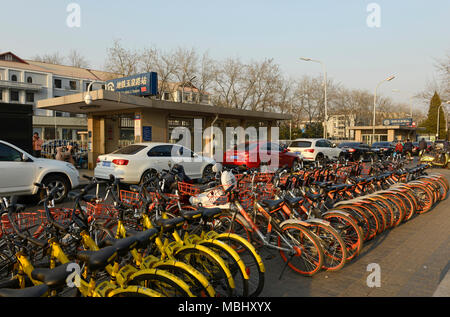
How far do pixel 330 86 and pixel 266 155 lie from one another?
135 ft

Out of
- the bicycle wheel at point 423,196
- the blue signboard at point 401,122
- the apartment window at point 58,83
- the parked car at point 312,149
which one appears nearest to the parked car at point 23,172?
the bicycle wheel at point 423,196

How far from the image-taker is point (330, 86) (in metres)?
51.3

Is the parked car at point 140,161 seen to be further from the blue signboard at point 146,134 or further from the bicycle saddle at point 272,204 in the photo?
the bicycle saddle at point 272,204

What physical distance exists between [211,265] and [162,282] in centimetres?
61

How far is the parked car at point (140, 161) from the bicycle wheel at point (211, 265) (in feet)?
19.6

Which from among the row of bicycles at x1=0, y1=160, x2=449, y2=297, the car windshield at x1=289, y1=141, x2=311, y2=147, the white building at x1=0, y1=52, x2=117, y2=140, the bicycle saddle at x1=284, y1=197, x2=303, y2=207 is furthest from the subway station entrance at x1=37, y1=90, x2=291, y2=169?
the white building at x1=0, y1=52, x2=117, y2=140

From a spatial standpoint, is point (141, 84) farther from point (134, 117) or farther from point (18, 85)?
point (18, 85)

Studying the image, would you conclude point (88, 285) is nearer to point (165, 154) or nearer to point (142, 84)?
point (165, 154)

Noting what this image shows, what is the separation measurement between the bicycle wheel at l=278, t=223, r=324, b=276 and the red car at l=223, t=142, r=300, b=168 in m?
8.99

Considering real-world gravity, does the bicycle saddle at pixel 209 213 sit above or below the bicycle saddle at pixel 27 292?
above

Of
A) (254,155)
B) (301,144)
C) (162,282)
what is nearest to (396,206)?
(162,282)

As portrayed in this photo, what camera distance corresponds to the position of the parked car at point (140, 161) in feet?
31.0

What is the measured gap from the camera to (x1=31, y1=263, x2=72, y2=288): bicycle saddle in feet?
6.62
